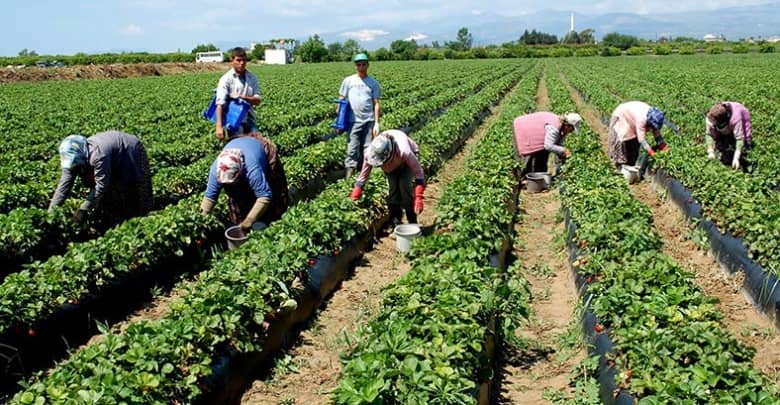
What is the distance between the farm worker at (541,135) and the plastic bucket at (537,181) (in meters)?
0.27

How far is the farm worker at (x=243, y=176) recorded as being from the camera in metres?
6.60

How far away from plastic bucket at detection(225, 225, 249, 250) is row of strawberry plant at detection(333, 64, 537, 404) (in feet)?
6.53

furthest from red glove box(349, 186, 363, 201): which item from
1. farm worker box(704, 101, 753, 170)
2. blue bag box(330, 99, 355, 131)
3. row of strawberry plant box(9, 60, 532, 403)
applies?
farm worker box(704, 101, 753, 170)

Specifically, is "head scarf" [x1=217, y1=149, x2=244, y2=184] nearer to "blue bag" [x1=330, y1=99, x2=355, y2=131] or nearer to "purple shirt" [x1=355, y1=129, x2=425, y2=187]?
"purple shirt" [x1=355, y1=129, x2=425, y2=187]

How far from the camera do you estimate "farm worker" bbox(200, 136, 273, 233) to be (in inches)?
260

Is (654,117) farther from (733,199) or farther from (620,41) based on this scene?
(620,41)

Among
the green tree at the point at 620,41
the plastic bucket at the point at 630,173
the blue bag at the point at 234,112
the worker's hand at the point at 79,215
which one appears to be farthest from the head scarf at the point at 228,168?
the green tree at the point at 620,41

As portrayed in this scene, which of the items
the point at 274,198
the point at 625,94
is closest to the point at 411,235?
the point at 274,198

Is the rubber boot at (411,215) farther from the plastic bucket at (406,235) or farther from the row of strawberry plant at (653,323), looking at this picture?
the row of strawberry plant at (653,323)

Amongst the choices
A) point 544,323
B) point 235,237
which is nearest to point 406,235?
point 235,237

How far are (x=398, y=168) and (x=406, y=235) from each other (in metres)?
0.81

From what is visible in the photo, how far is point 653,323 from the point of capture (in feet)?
14.2

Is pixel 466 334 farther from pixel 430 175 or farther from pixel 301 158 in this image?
pixel 430 175

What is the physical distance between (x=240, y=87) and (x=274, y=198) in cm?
203
